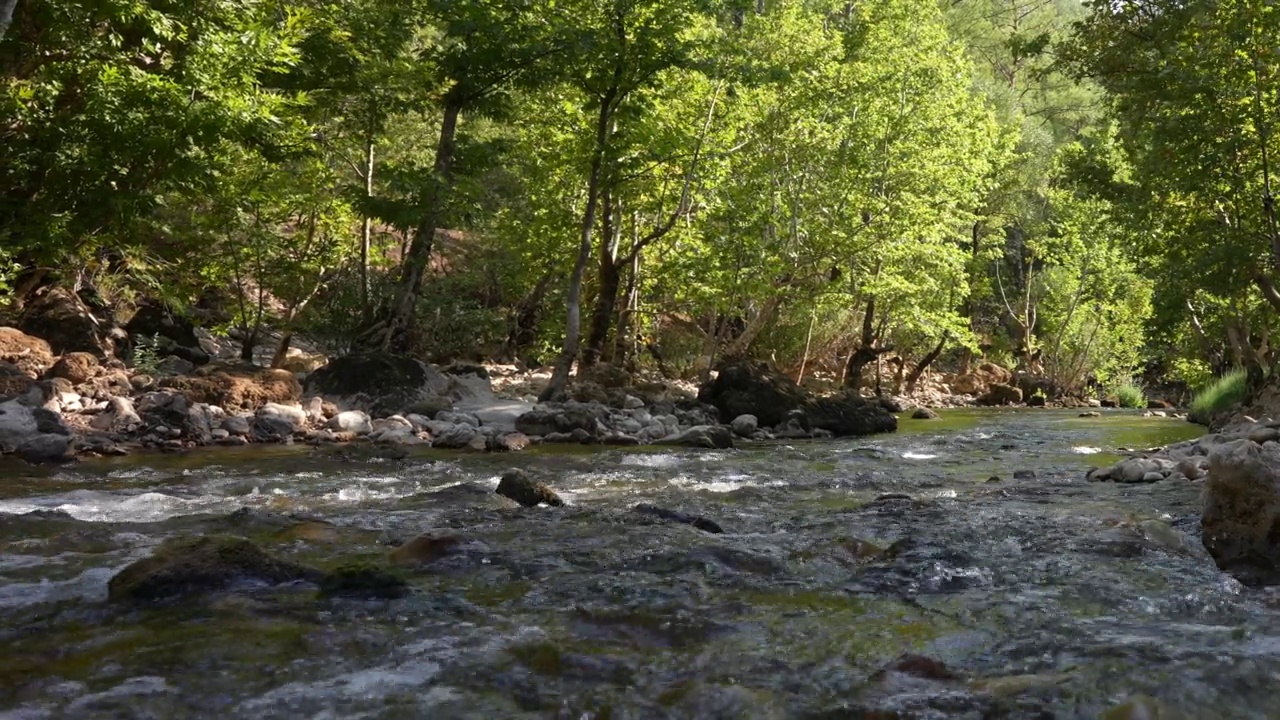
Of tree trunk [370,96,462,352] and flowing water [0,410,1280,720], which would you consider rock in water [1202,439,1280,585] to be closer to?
flowing water [0,410,1280,720]

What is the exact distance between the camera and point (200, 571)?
12.8ft

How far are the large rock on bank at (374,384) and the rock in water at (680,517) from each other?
7.26 m

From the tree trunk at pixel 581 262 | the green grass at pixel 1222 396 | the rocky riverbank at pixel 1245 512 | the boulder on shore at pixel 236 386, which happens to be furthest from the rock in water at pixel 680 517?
the green grass at pixel 1222 396

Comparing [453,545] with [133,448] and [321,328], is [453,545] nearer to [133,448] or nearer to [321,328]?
[133,448]

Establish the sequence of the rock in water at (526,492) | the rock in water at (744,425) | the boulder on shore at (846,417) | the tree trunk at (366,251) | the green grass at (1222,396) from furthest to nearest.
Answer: the green grass at (1222,396), the tree trunk at (366,251), the boulder on shore at (846,417), the rock in water at (744,425), the rock in water at (526,492)

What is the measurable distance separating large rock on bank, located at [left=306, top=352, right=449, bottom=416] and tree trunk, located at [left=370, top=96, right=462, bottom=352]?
1704mm

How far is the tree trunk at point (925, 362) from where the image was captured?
25.7 meters

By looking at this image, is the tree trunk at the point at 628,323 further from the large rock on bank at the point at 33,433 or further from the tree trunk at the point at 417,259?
the large rock on bank at the point at 33,433

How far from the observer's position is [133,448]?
923 centimetres

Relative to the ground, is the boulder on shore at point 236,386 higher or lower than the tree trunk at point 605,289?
lower

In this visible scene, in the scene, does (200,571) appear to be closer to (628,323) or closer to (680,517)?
(680,517)

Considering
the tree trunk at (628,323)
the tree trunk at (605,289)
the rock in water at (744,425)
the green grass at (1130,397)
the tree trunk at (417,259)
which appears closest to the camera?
the rock in water at (744,425)

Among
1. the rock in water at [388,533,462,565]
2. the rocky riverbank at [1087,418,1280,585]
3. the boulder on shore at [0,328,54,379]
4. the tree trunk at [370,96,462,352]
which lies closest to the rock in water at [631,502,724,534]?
the rock in water at [388,533,462,565]

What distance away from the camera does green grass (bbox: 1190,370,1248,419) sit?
1671cm
